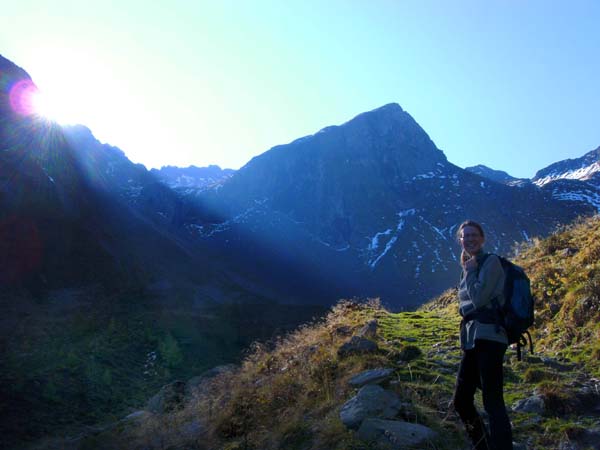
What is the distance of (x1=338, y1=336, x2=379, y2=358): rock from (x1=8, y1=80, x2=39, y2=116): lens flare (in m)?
107

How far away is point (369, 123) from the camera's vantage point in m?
199

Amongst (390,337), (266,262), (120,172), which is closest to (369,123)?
(266,262)

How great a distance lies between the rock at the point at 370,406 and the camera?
16.5ft

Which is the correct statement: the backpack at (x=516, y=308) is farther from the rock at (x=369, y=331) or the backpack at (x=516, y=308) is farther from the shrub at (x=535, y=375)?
the rock at (x=369, y=331)

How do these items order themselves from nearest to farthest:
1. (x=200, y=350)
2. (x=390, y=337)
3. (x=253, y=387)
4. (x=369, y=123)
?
(x=253, y=387) → (x=390, y=337) → (x=200, y=350) → (x=369, y=123)

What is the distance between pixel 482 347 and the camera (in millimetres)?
4043

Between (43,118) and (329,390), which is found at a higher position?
(43,118)

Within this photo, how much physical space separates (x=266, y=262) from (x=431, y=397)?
14107cm

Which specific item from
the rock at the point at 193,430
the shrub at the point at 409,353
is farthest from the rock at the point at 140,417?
the shrub at the point at 409,353

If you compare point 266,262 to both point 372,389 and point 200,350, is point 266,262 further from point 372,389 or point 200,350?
point 372,389

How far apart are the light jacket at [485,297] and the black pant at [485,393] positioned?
0.23ft

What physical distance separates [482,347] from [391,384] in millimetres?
2281

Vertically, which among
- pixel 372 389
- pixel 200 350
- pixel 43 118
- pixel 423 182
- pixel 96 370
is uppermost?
pixel 43 118

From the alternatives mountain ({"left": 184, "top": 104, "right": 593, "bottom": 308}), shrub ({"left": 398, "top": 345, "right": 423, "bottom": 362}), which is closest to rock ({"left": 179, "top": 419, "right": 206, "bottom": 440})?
shrub ({"left": 398, "top": 345, "right": 423, "bottom": 362})
